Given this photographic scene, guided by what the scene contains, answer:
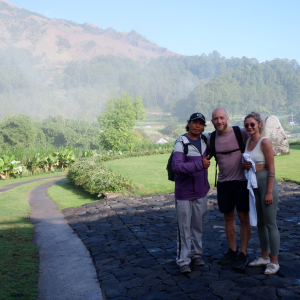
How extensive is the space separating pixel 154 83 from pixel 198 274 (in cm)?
19342

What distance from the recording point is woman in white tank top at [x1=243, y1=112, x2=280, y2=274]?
329 cm

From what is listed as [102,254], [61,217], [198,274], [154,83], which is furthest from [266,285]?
[154,83]

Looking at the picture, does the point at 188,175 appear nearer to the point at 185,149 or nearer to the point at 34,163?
the point at 185,149

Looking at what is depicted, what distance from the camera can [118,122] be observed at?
6294cm

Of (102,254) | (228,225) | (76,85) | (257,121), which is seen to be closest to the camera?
(257,121)

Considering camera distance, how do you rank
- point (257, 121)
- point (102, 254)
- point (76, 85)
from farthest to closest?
point (76, 85) → point (102, 254) → point (257, 121)

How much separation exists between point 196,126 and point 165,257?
1.88 m

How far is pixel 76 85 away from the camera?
625 feet

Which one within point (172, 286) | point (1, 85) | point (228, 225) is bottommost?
point (172, 286)

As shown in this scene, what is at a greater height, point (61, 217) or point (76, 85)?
point (76, 85)

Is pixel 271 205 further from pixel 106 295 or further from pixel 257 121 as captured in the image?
pixel 106 295

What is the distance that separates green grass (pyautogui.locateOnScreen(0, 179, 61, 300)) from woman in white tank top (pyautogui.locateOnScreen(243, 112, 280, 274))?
8.03 ft

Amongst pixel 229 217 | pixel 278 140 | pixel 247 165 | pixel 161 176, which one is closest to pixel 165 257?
pixel 229 217

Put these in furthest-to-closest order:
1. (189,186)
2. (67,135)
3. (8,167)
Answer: (67,135) → (8,167) → (189,186)
